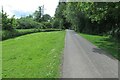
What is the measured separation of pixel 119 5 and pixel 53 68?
1375 centimetres

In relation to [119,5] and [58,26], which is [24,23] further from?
[119,5]

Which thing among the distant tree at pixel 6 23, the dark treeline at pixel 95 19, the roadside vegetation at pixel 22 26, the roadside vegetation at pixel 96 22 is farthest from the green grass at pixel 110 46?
the distant tree at pixel 6 23

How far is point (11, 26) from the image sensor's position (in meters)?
47.2

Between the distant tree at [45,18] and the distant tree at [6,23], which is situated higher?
the distant tree at [45,18]

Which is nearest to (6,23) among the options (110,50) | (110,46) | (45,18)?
(110,46)

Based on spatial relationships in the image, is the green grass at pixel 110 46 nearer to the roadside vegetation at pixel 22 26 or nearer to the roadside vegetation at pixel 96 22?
the roadside vegetation at pixel 96 22

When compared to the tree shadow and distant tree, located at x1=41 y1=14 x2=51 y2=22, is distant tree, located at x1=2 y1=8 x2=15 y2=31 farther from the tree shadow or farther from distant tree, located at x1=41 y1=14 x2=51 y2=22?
distant tree, located at x1=41 y1=14 x2=51 y2=22

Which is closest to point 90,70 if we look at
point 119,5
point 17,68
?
point 17,68

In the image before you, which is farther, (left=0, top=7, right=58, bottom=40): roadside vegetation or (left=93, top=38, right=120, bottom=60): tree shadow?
(left=0, top=7, right=58, bottom=40): roadside vegetation

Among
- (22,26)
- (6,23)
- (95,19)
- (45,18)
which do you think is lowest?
(22,26)

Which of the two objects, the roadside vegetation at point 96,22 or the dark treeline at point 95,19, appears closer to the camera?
the dark treeline at point 95,19

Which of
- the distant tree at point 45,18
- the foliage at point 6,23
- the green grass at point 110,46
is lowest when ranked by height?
the green grass at point 110,46

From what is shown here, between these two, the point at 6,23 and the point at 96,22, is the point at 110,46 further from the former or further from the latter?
the point at 96,22

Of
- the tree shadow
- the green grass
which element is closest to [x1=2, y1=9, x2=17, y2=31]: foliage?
the green grass
